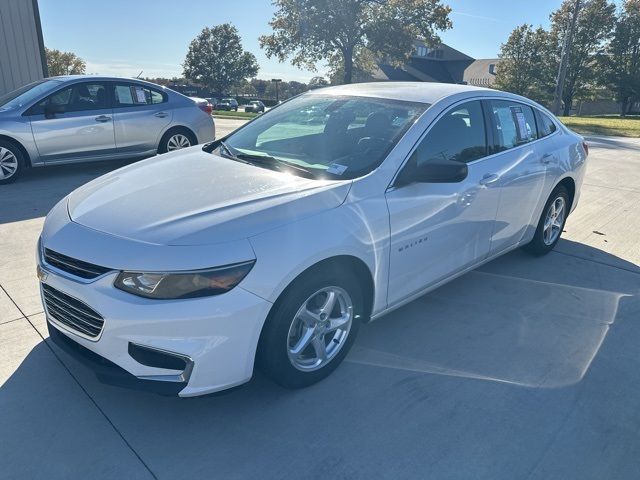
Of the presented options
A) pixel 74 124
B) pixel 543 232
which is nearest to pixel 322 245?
pixel 543 232

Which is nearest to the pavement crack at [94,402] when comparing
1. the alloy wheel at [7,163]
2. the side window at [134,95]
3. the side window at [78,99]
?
the alloy wheel at [7,163]

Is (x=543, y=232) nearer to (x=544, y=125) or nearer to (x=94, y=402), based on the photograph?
(x=544, y=125)

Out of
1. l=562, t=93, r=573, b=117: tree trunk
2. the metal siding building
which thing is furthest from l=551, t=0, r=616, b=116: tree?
the metal siding building

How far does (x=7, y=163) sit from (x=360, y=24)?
3326cm

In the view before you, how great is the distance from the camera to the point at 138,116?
785cm

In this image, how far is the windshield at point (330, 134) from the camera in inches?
123

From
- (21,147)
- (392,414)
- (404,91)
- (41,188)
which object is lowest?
(392,414)

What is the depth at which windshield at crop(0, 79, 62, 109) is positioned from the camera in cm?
701

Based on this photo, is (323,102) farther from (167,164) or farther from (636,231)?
(636,231)

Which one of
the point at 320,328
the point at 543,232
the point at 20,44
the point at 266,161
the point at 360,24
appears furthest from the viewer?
the point at 360,24

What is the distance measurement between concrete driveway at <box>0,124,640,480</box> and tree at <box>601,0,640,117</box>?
51.0m

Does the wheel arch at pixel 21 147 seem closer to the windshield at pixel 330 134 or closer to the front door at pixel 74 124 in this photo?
the front door at pixel 74 124

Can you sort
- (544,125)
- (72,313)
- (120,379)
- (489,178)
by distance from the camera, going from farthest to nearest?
(544,125) < (489,178) < (72,313) < (120,379)

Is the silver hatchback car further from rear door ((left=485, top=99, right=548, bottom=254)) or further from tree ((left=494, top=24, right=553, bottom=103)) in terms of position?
tree ((left=494, top=24, right=553, bottom=103))
